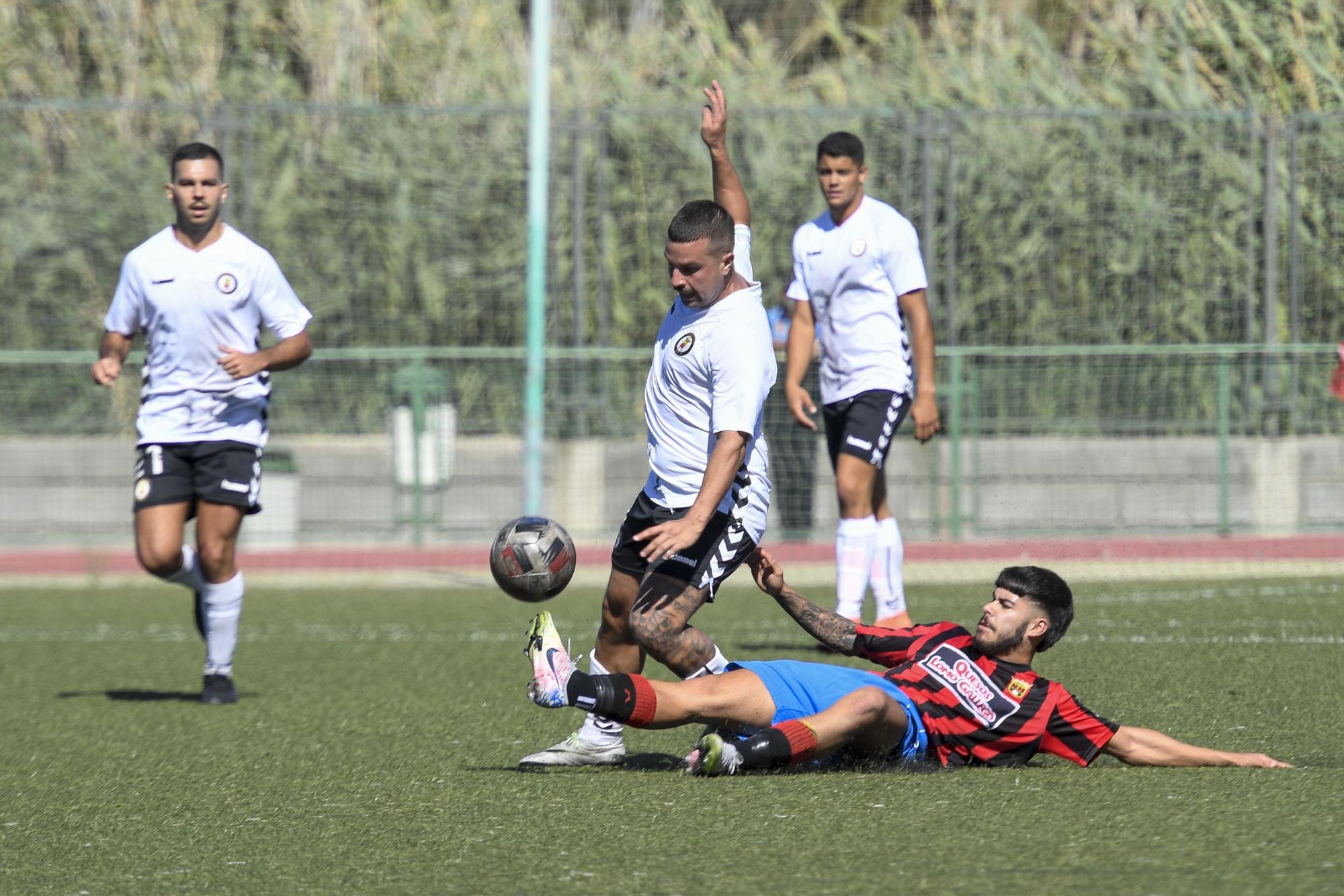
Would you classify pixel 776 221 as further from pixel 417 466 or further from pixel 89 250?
pixel 89 250

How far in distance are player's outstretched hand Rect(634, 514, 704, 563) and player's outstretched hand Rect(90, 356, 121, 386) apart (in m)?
3.19

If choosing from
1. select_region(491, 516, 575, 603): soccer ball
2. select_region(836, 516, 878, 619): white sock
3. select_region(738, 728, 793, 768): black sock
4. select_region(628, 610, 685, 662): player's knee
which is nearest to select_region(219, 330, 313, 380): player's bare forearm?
select_region(491, 516, 575, 603): soccer ball

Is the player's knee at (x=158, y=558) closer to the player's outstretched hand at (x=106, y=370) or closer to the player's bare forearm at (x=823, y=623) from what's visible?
the player's outstretched hand at (x=106, y=370)

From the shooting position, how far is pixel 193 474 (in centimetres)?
775

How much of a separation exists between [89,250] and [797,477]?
25.7ft

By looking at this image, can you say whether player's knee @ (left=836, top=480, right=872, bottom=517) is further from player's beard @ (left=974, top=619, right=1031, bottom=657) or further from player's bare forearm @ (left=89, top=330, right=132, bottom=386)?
player's bare forearm @ (left=89, top=330, right=132, bottom=386)

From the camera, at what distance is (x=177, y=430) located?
302 inches

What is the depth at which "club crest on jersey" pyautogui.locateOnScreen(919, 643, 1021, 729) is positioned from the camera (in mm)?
5566

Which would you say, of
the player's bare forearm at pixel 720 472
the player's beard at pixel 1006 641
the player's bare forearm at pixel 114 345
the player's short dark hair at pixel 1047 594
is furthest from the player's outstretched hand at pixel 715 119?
the player's bare forearm at pixel 114 345

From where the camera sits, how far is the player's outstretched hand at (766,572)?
5.76 metres

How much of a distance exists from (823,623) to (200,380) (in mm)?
3123

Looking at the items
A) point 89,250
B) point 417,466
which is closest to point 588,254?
point 417,466

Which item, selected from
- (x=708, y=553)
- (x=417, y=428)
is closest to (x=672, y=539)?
(x=708, y=553)

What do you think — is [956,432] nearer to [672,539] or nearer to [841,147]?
[841,147]
